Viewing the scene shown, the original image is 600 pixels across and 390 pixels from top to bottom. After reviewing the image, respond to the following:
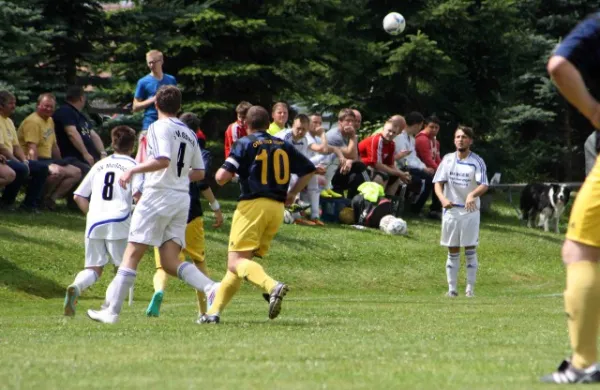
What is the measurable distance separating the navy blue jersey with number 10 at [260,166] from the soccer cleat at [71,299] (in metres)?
1.97

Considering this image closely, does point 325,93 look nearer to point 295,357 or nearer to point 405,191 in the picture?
point 405,191

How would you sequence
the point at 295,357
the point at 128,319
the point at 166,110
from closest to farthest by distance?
1. the point at 295,357
2. the point at 166,110
3. the point at 128,319

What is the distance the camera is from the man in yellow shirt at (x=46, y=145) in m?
20.5

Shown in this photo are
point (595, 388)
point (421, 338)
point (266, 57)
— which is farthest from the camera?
point (266, 57)

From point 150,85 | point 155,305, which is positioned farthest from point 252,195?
point 150,85

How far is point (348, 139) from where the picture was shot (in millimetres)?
24516

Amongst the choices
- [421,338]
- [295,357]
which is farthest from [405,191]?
[295,357]

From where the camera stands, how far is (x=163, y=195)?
11.8 m

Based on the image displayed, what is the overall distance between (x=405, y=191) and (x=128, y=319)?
13994 millimetres

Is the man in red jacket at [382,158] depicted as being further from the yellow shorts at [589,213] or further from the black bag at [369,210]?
the yellow shorts at [589,213]

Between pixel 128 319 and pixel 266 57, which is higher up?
pixel 266 57

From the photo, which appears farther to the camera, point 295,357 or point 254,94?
point 254,94

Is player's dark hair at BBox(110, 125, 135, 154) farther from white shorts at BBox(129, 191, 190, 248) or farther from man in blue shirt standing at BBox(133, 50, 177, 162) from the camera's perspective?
man in blue shirt standing at BBox(133, 50, 177, 162)

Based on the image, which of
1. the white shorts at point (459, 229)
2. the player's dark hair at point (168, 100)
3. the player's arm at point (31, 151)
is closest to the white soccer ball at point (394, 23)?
the white shorts at point (459, 229)
